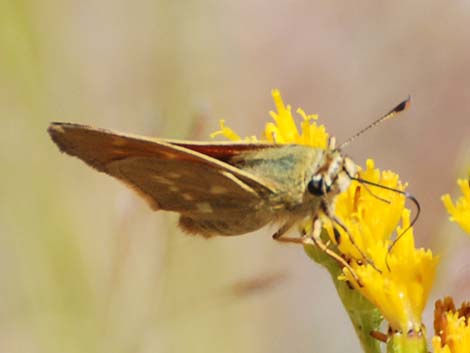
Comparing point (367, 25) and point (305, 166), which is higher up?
point (367, 25)

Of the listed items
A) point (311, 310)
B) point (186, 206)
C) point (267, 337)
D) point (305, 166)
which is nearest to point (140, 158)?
point (186, 206)

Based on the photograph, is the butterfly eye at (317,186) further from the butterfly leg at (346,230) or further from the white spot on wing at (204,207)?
the white spot on wing at (204,207)

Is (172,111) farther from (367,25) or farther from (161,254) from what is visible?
(367,25)

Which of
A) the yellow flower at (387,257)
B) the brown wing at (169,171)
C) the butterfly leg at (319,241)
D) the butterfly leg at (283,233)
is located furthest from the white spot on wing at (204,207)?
the yellow flower at (387,257)

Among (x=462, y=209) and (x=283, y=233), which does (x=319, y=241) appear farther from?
(x=462, y=209)

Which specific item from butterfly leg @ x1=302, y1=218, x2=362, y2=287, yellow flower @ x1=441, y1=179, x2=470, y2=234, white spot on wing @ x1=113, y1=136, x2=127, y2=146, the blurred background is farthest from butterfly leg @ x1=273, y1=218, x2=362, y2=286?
white spot on wing @ x1=113, y1=136, x2=127, y2=146
